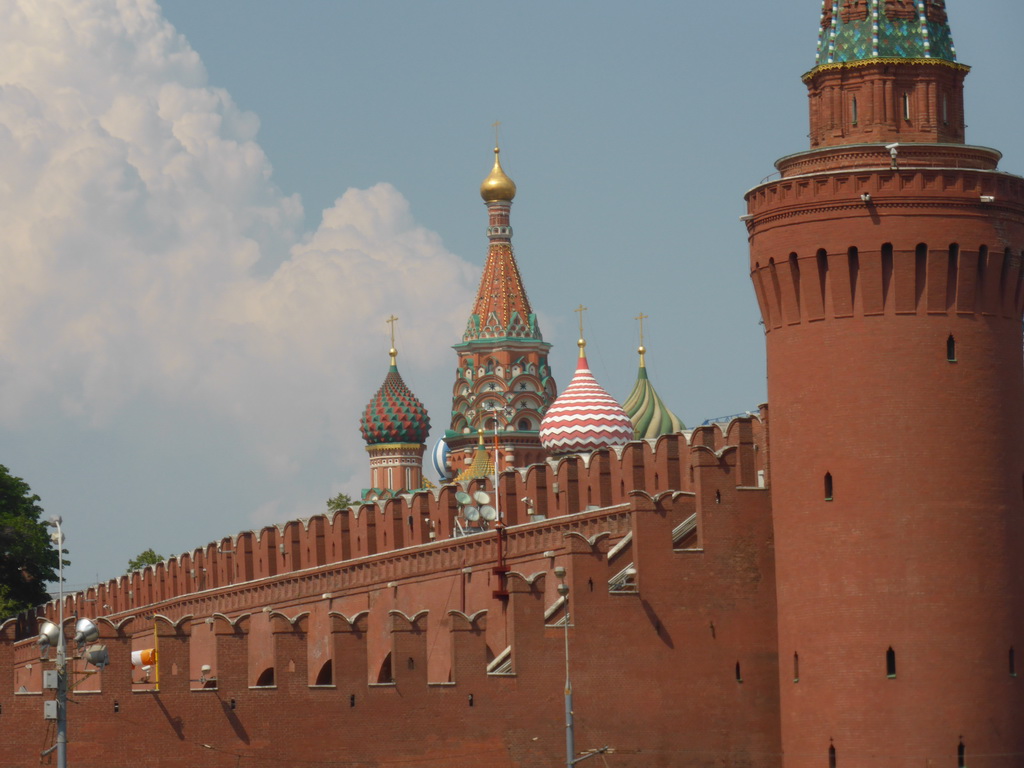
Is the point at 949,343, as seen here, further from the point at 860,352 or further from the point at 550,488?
the point at 550,488

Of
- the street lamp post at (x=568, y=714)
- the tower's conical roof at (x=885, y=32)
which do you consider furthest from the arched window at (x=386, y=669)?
the tower's conical roof at (x=885, y=32)

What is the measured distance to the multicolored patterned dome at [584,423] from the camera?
86.3 m

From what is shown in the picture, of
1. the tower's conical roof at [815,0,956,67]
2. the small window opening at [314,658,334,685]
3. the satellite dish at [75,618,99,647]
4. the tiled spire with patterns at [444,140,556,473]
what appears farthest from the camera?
the tiled spire with patterns at [444,140,556,473]

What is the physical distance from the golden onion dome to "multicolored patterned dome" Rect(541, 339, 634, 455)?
3553cm

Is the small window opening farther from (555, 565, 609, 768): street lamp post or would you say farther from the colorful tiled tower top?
the colorful tiled tower top

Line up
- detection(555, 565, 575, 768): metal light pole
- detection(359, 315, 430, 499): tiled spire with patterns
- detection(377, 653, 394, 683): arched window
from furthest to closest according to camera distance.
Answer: detection(359, 315, 430, 499): tiled spire with patterns < detection(377, 653, 394, 683): arched window < detection(555, 565, 575, 768): metal light pole

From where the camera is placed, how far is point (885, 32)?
55656mm

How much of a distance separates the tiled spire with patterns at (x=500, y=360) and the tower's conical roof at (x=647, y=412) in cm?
1250

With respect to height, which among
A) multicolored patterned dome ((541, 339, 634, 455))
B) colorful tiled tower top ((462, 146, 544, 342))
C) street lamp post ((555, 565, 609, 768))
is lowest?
street lamp post ((555, 565, 609, 768))

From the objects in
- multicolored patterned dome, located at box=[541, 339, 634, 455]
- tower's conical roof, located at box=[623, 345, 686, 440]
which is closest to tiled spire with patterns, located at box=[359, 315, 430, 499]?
tower's conical roof, located at box=[623, 345, 686, 440]

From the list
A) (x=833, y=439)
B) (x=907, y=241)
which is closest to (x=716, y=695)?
(x=833, y=439)

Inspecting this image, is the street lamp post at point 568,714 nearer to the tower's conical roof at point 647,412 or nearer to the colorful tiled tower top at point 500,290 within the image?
the tower's conical roof at point 647,412

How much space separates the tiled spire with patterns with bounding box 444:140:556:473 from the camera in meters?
118

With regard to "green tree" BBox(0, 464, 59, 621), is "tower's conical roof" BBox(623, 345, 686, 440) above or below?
above
